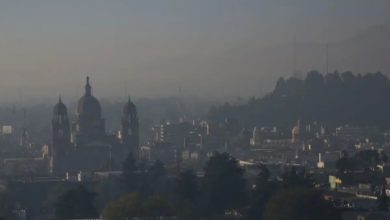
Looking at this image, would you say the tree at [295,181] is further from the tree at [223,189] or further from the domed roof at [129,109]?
the domed roof at [129,109]

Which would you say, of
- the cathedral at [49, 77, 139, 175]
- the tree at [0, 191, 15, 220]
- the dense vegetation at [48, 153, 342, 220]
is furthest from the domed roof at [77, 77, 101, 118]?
the dense vegetation at [48, 153, 342, 220]

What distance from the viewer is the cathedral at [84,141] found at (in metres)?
59.5

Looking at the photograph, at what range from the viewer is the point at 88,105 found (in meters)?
60.5

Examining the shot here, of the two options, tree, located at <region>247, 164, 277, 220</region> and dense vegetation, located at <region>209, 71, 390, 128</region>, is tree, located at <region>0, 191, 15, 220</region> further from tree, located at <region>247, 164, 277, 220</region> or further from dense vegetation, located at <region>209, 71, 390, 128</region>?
dense vegetation, located at <region>209, 71, 390, 128</region>

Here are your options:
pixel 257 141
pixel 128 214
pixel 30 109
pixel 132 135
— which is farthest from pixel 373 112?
pixel 128 214

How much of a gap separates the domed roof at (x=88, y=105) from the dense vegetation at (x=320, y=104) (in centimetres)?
2496

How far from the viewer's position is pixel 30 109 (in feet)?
277

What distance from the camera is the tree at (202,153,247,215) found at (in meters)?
33.6

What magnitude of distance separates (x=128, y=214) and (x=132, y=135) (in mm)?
32316

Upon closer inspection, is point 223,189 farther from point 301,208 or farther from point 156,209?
point 301,208

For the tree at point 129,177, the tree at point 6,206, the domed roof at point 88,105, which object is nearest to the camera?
the tree at point 6,206

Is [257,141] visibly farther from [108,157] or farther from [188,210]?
[188,210]

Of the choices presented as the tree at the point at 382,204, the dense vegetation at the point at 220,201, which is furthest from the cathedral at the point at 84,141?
the tree at the point at 382,204

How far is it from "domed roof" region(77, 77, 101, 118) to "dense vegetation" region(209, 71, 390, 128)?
81.9 ft
